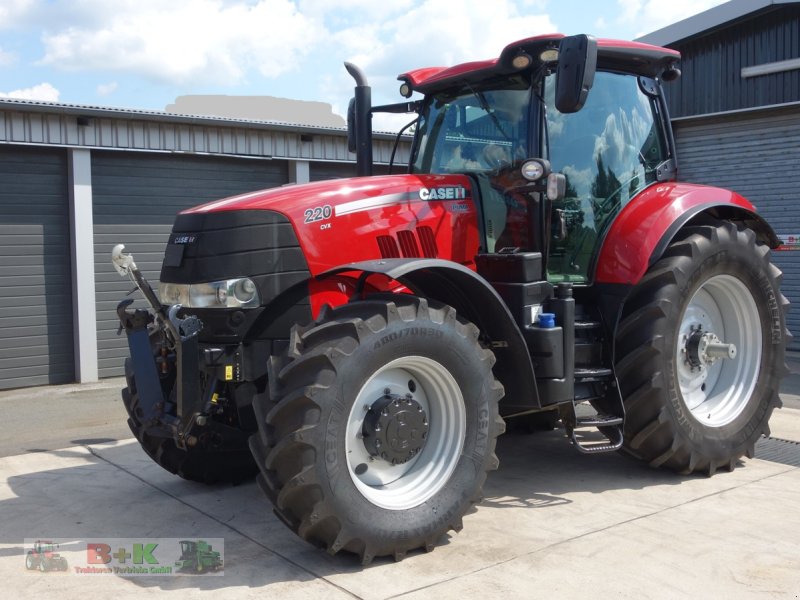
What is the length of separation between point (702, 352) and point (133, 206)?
752 centimetres

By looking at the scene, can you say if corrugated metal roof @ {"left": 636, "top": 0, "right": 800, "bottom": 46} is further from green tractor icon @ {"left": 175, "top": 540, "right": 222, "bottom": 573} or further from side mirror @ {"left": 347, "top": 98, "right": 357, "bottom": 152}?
green tractor icon @ {"left": 175, "top": 540, "right": 222, "bottom": 573}

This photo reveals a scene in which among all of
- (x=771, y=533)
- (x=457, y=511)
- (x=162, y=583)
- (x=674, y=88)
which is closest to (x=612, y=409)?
(x=771, y=533)

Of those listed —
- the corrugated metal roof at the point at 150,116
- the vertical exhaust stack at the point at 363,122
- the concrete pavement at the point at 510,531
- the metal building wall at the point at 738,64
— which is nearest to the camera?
the concrete pavement at the point at 510,531

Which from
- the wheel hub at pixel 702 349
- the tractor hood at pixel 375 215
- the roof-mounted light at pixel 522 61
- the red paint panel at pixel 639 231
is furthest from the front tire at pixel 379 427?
the wheel hub at pixel 702 349

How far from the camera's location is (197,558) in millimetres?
4062

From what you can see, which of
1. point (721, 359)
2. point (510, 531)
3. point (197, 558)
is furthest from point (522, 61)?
point (197, 558)

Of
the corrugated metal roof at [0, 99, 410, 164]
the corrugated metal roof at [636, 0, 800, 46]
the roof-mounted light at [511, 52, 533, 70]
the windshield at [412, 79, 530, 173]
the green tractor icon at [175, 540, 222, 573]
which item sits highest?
the corrugated metal roof at [636, 0, 800, 46]

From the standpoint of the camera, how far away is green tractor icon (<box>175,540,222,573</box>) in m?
3.93

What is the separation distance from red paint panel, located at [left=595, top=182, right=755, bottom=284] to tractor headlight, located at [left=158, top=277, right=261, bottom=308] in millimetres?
2148

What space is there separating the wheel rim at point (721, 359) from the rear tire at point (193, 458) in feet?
9.40

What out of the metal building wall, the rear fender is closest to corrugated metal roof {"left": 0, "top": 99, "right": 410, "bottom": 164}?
the metal building wall

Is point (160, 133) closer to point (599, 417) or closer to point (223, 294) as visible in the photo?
point (223, 294)

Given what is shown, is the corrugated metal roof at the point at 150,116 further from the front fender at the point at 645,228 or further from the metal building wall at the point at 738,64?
the front fender at the point at 645,228

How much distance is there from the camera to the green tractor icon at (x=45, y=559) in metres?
3.98
